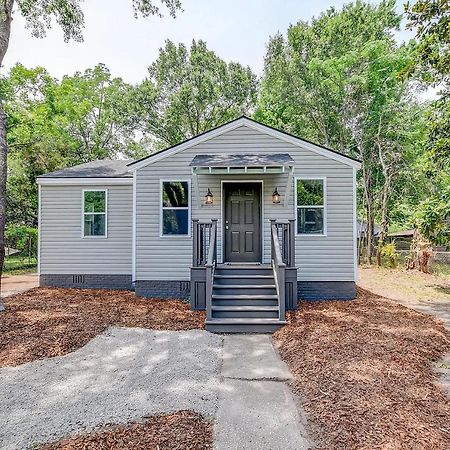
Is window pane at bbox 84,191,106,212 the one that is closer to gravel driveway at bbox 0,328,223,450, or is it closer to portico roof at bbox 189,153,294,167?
portico roof at bbox 189,153,294,167

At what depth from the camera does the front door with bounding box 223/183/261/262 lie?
8.29 metres

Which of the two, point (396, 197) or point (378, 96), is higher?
point (378, 96)

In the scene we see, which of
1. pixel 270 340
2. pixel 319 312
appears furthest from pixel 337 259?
pixel 270 340

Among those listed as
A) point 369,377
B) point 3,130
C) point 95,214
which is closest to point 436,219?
point 369,377

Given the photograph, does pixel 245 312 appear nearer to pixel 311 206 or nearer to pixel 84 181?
pixel 311 206

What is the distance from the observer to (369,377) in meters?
3.71

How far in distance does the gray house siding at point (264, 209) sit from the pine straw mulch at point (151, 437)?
17.7ft

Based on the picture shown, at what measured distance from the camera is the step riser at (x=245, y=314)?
19.9 feet

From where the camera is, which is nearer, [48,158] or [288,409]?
[288,409]

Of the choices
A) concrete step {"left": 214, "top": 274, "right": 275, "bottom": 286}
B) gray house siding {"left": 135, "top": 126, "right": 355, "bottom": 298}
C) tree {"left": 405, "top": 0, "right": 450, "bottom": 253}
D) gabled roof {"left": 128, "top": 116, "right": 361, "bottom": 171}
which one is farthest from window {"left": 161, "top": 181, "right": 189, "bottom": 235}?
tree {"left": 405, "top": 0, "right": 450, "bottom": 253}

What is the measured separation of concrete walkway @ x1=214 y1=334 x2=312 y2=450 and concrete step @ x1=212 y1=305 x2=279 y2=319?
1.26 metres

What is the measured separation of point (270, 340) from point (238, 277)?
1.80 metres

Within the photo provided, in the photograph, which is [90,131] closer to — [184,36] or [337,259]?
[184,36]

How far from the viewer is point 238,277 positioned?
272 inches
